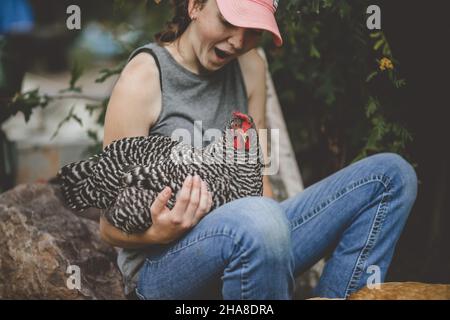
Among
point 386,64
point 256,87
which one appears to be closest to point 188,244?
point 256,87

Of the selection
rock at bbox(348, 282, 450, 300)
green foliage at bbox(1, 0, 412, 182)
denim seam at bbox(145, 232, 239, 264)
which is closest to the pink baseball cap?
green foliage at bbox(1, 0, 412, 182)

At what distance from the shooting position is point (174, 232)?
138 cm

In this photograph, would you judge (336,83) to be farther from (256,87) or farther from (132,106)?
(132,106)

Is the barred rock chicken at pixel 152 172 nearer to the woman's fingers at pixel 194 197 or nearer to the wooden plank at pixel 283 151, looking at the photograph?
the woman's fingers at pixel 194 197

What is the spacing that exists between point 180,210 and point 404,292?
27.3 inches

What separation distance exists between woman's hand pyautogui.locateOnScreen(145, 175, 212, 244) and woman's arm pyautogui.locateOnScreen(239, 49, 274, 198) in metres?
0.43

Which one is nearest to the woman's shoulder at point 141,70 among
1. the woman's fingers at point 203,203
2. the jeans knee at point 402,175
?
the woman's fingers at point 203,203

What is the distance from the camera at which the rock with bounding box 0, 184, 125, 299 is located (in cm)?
168

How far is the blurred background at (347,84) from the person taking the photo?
182 cm
